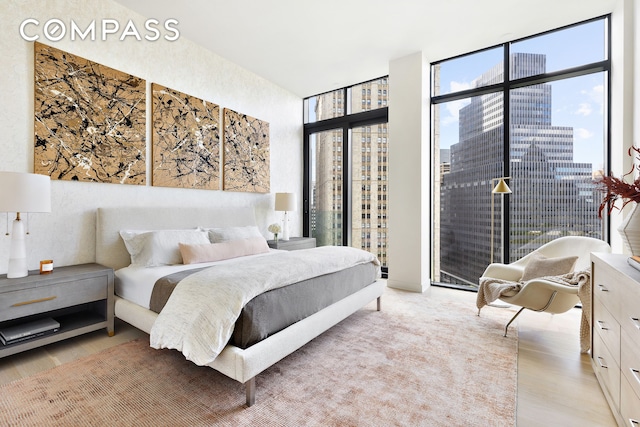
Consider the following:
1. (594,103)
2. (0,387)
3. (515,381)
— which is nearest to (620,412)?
(515,381)

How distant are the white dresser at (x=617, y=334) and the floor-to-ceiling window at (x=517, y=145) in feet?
5.71

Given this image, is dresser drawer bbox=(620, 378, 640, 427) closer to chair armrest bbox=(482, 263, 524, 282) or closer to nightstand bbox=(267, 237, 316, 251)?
chair armrest bbox=(482, 263, 524, 282)

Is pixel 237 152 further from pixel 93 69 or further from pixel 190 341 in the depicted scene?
pixel 190 341

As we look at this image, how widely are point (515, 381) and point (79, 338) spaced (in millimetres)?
3327

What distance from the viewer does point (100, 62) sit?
2818 millimetres

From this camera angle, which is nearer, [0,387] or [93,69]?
[0,387]

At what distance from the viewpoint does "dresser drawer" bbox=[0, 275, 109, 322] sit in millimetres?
1989

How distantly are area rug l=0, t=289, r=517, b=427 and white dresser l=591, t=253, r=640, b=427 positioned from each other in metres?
0.46

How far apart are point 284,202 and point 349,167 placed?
4.29ft

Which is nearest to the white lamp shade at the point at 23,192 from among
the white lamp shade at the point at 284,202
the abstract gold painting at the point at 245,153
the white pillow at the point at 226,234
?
the white pillow at the point at 226,234

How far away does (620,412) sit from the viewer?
1.44 m

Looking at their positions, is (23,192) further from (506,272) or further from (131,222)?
(506,272)

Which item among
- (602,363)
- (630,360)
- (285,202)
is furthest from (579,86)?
(285,202)

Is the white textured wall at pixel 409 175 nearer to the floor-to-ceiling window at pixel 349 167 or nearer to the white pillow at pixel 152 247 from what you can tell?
the floor-to-ceiling window at pixel 349 167
